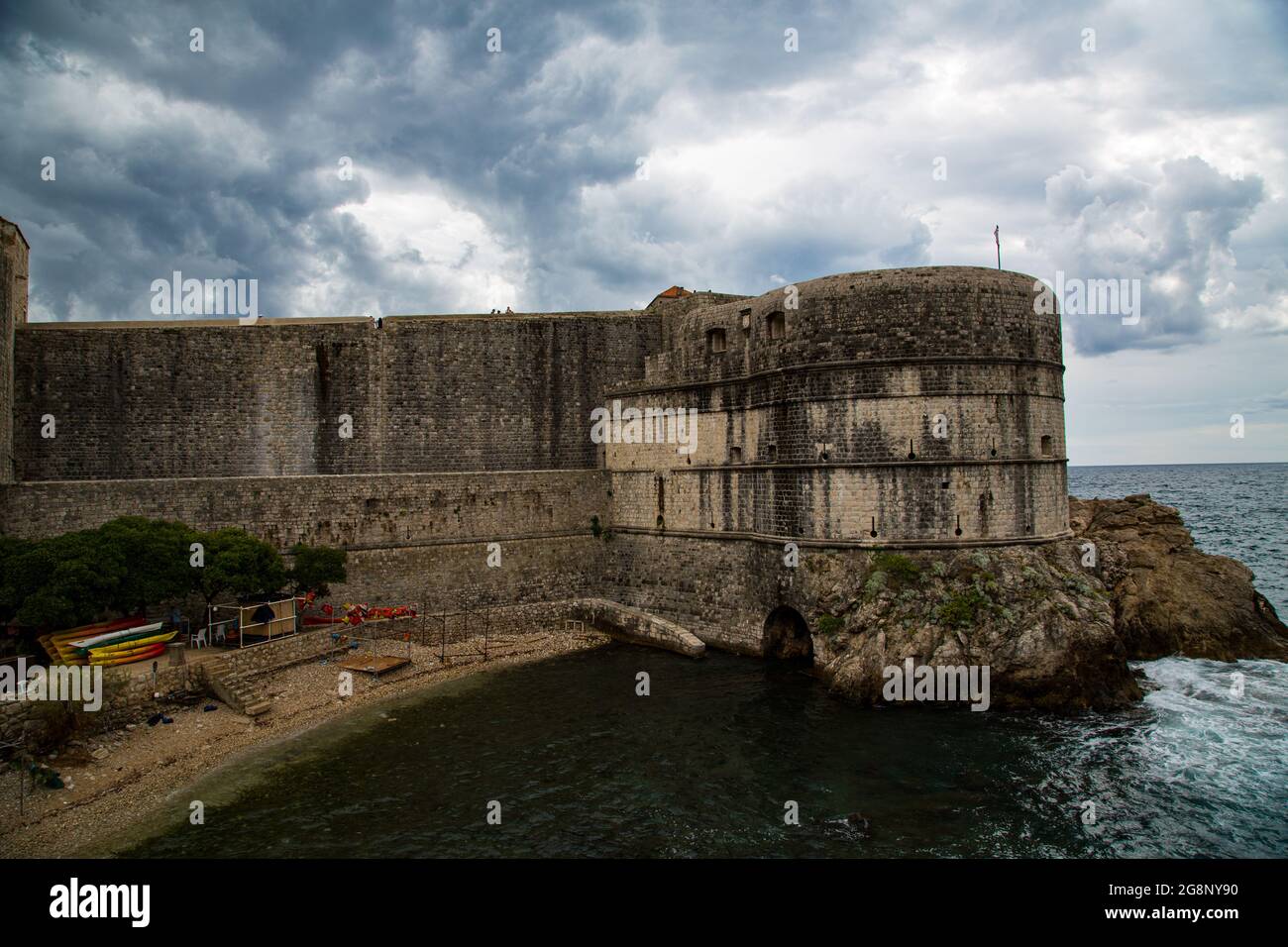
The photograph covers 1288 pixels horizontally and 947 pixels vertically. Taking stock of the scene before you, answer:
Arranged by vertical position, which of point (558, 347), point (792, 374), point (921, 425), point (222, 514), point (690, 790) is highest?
point (558, 347)

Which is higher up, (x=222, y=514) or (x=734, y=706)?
(x=222, y=514)

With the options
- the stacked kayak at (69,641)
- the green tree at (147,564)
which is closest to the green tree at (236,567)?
the green tree at (147,564)

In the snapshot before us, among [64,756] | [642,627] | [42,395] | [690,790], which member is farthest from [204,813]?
[42,395]

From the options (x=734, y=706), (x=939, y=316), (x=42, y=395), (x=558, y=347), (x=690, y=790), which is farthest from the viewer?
(x=558, y=347)

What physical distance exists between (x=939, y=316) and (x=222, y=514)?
69.9ft

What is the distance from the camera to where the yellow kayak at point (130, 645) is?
59.1 feet

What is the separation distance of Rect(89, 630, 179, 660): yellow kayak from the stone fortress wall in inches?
171

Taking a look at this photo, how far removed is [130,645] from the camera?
18.8 m

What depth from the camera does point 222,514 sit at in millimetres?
23125

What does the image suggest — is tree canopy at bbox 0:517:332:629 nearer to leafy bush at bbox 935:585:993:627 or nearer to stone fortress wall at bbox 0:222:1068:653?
stone fortress wall at bbox 0:222:1068:653

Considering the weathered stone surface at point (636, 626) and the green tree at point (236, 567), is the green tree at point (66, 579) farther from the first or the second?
the weathered stone surface at point (636, 626)

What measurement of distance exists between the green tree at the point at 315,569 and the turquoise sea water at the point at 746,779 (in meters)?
4.81
